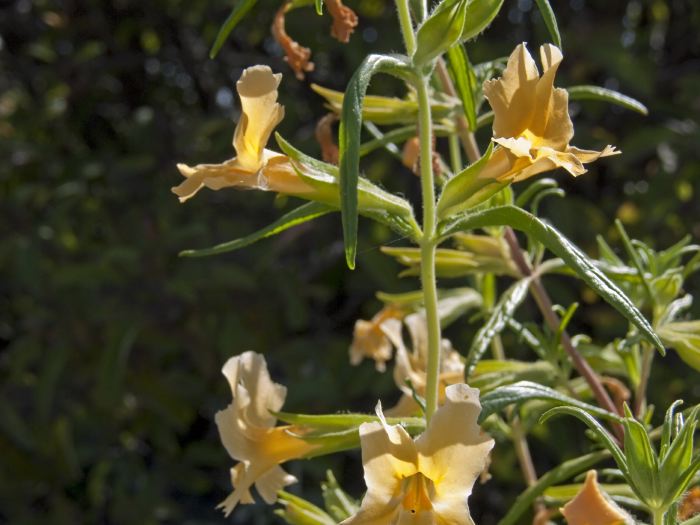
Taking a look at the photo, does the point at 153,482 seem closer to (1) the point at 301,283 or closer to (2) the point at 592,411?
(1) the point at 301,283

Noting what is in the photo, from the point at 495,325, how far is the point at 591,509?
218 millimetres

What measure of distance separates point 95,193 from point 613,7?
4.13ft

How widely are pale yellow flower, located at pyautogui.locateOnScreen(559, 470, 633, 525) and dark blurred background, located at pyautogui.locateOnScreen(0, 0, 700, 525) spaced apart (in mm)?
1368

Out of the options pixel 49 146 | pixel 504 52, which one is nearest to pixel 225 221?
pixel 49 146

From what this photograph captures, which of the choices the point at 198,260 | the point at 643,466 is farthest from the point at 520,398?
the point at 198,260

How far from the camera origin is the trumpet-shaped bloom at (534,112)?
1.90ft

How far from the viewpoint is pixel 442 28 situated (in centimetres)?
60

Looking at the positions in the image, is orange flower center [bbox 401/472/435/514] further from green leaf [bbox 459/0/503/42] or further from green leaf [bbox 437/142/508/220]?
green leaf [bbox 459/0/503/42]

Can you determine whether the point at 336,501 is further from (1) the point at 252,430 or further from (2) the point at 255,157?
(2) the point at 255,157

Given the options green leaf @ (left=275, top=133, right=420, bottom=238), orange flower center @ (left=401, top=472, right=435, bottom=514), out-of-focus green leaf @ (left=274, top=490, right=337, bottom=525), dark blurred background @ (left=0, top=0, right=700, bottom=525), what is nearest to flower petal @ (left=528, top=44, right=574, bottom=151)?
green leaf @ (left=275, top=133, right=420, bottom=238)

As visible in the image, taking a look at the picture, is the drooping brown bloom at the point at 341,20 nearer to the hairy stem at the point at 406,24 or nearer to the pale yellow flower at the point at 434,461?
the hairy stem at the point at 406,24

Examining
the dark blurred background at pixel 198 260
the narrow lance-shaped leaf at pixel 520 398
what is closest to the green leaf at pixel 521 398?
the narrow lance-shaped leaf at pixel 520 398

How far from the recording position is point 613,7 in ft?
7.35

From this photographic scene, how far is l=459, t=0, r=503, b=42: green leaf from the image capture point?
0.63 meters
